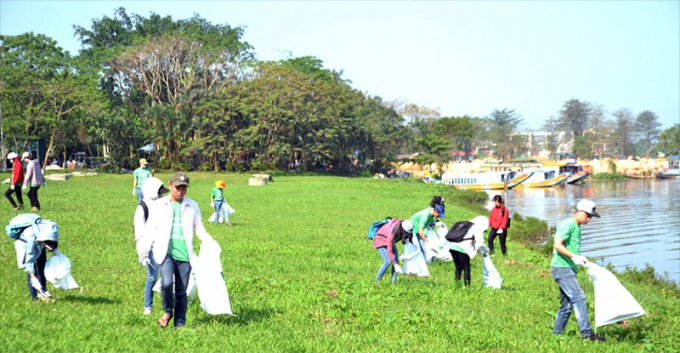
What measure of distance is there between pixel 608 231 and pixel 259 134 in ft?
120

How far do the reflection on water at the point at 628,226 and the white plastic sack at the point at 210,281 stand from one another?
1562 centimetres

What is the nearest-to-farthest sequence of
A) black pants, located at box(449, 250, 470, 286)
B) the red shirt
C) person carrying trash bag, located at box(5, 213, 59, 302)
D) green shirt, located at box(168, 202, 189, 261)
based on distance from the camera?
green shirt, located at box(168, 202, 189, 261) → person carrying trash bag, located at box(5, 213, 59, 302) → black pants, located at box(449, 250, 470, 286) → the red shirt

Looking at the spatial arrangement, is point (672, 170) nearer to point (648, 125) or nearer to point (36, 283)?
point (648, 125)

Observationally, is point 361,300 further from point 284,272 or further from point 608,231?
point 608,231

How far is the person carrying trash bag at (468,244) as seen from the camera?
12.0 meters

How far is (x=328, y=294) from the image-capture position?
37.6 feet

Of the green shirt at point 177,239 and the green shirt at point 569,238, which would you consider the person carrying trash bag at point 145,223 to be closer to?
the green shirt at point 177,239

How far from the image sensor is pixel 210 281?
841 centimetres

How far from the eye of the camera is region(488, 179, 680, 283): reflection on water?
78.8ft

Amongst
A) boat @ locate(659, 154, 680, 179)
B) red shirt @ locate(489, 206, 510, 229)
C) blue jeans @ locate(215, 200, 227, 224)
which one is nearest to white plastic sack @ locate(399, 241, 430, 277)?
red shirt @ locate(489, 206, 510, 229)

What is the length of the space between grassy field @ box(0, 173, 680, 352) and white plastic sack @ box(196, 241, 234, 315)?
0.35m

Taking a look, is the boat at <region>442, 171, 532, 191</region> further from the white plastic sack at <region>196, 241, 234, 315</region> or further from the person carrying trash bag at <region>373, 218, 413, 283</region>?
the white plastic sack at <region>196, 241, 234, 315</region>

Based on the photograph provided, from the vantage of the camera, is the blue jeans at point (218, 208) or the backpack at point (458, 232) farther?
the blue jeans at point (218, 208)

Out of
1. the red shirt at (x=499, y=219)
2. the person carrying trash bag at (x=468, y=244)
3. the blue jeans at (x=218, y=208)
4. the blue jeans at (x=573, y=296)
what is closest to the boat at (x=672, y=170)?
the red shirt at (x=499, y=219)
